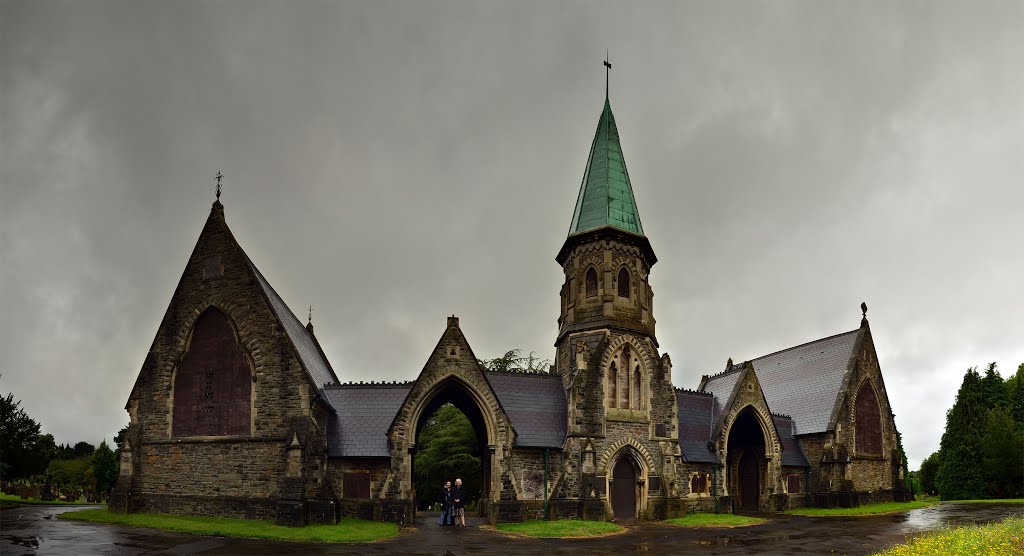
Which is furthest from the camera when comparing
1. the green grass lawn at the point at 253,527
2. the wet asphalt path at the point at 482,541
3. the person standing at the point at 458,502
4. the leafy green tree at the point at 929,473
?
the leafy green tree at the point at 929,473

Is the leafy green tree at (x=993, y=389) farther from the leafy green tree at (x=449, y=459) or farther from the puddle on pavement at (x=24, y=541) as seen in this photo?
Result: the puddle on pavement at (x=24, y=541)

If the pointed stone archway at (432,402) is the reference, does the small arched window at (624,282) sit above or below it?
above

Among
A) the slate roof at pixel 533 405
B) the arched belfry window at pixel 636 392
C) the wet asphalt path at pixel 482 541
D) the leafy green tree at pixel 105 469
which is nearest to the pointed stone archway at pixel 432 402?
the slate roof at pixel 533 405

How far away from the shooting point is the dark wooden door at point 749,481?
4091cm

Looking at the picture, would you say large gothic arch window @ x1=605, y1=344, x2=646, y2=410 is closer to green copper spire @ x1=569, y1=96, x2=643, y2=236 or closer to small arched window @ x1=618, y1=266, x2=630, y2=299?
small arched window @ x1=618, y1=266, x2=630, y2=299

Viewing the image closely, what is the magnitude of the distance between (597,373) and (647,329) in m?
4.08

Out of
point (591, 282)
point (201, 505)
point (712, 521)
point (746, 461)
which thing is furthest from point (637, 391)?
point (201, 505)

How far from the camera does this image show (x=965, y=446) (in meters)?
50.0

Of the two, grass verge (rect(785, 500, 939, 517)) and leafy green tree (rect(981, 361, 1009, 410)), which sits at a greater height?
leafy green tree (rect(981, 361, 1009, 410))

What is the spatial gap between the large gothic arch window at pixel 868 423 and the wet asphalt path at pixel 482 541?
1294 cm

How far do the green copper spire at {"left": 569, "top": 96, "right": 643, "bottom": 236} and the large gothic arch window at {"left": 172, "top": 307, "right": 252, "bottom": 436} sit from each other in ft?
55.8

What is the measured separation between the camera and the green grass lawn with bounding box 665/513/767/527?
2991 cm

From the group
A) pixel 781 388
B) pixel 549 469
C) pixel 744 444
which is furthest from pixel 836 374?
pixel 549 469

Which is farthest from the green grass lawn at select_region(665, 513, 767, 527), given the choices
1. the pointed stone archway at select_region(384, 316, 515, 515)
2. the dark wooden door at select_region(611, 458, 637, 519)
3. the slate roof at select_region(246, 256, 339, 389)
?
the slate roof at select_region(246, 256, 339, 389)
